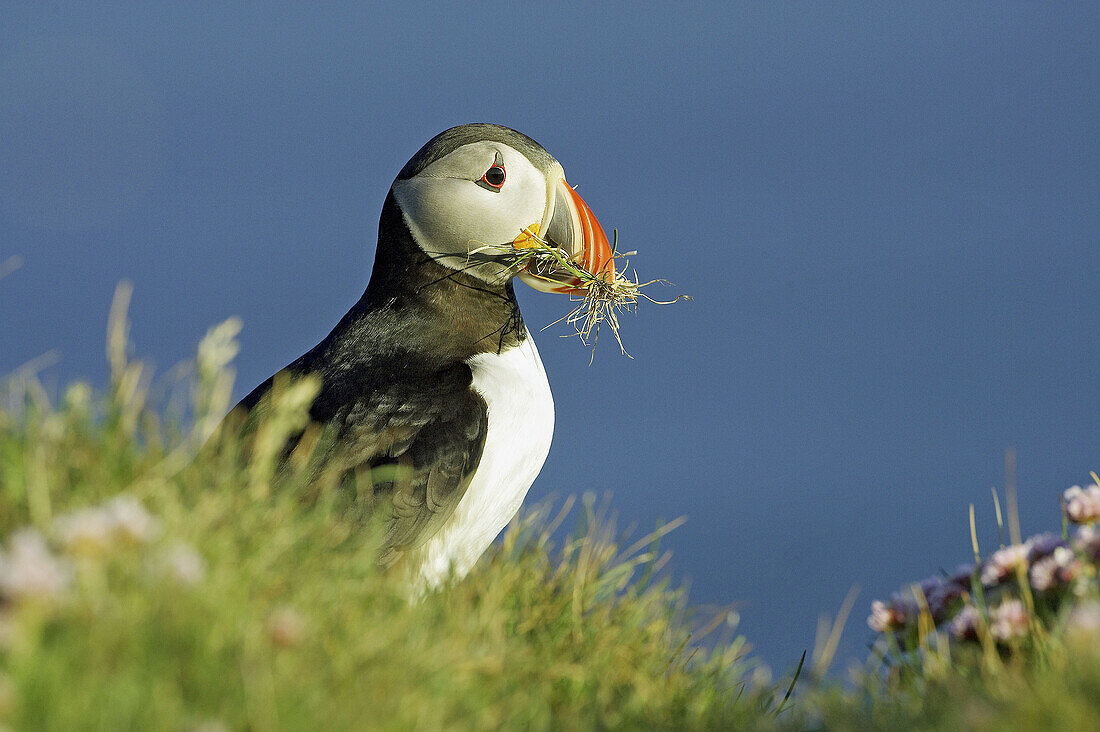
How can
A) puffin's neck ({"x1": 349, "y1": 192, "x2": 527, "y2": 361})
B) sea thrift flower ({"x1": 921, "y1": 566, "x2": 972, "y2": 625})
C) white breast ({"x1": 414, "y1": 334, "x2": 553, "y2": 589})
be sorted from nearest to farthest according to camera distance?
sea thrift flower ({"x1": 921, "y1": 566, "x2": 972, "y2": 625}) → white breast ({"x1": 414, "y1": 334, "x2": 553, "y2": 589}) → puffin's neck ({"x1": 349, "y1": 192, "x2": 527, "y2": 361})

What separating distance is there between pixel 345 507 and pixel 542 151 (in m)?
2.57

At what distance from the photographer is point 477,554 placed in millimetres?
5301

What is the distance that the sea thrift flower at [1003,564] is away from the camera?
4078 mm

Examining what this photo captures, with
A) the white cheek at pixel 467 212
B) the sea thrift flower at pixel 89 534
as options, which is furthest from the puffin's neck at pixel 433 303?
the sea thrift flower at pixel 89 534

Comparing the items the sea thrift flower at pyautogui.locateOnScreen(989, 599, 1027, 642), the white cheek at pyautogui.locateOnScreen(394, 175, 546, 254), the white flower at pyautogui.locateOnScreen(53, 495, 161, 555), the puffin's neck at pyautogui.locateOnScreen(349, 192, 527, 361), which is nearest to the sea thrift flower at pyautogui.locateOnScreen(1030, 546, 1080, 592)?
the sea thrift flower at pyautogui.locateOnScreen(989, 599, 1027, 642)

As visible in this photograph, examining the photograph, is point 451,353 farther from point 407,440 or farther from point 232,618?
point 232,618

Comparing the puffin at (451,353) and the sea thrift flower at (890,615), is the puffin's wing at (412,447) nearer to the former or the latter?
the puffin at (451,353)

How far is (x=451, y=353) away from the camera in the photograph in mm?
5492

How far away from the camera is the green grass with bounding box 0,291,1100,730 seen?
2340 millimetres

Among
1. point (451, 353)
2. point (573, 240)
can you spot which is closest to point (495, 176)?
point (573, 240)

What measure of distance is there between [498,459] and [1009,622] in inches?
98.1

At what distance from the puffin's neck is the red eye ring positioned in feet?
1.75

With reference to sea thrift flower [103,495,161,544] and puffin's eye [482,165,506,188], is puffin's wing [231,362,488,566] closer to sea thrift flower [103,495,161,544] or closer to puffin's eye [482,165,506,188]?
puffin's eye [482,165,506,188]

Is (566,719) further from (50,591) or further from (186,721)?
(50,591)
